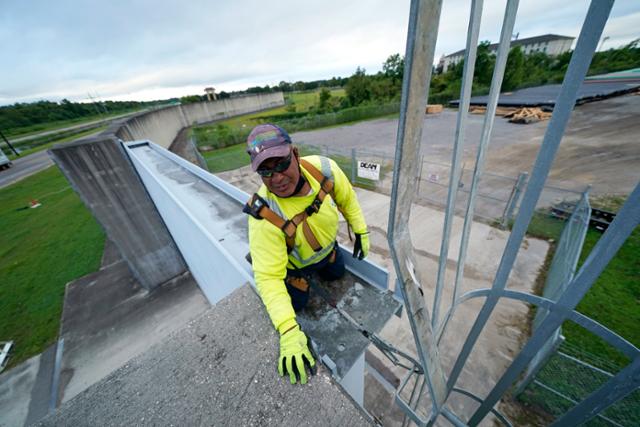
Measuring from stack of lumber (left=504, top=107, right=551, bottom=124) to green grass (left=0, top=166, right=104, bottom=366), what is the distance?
1253 inches

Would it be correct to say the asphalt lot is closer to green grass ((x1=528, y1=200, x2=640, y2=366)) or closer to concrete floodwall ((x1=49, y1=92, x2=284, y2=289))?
green grass ((x1=528, y1=200, x2=640, y2=366))

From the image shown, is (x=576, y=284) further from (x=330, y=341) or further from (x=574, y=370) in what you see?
(x=574, y=370)

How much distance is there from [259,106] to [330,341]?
64526 mm

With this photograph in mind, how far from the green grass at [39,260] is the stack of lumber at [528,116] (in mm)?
31835

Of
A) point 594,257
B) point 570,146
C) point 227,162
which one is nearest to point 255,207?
point 594,257

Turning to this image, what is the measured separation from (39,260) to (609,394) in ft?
50.2

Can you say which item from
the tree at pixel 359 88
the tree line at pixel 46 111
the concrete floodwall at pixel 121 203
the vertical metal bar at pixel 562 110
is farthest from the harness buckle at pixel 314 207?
the tree line at pixel 46 111

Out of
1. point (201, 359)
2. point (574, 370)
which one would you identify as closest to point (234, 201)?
point (201, 359)

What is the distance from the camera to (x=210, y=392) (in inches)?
47.8

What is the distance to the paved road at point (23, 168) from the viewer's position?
2042 cm

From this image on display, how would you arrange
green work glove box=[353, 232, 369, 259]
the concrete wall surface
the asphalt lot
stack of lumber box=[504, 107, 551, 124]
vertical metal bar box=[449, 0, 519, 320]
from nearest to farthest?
1. vertical metal bar box=[449, 0, 519, 320]
2. green work glove box=[353, 232, 369, 259]
3. the concrete wall surface
4. the asphalt lot
5. stack of lumber box=[504, 107, 551, 124]

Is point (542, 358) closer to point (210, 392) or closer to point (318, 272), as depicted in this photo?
point (318, 272)

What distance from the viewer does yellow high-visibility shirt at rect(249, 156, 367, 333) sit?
5.07 feet

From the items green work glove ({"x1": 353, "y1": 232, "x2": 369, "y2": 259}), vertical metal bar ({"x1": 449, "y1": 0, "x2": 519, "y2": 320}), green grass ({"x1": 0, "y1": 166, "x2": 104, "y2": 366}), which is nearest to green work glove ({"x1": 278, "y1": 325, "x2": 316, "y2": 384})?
green work glove ({"x1": 353, "y1": 232, "x2": 369, "y2": 259})
